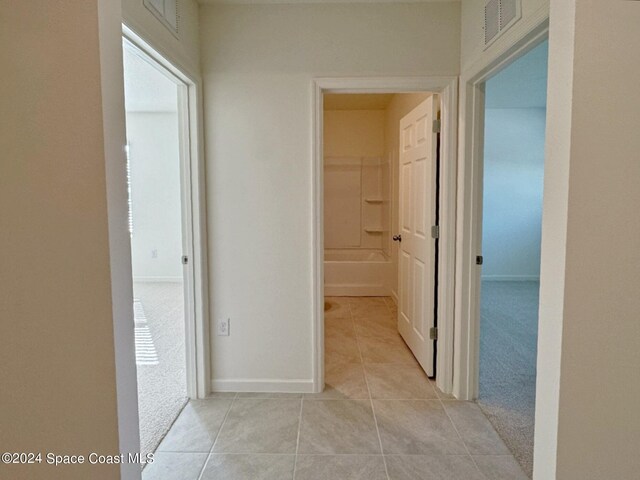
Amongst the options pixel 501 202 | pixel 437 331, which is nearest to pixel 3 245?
pixel 437 331

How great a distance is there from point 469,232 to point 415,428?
1.21 metres

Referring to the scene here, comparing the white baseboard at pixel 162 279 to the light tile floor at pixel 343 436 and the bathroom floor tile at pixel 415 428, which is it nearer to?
the light tile floor at pixel 343 436

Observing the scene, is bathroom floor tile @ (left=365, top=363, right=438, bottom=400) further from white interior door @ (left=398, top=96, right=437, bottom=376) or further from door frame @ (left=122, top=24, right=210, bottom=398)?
door frame @ (left=122, top=24, right=210, bottom=398)

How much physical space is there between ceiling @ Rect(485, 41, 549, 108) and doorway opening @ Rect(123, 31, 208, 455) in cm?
272

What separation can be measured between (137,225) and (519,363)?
538 centimetres

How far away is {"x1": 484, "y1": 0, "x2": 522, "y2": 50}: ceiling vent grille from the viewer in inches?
70.3

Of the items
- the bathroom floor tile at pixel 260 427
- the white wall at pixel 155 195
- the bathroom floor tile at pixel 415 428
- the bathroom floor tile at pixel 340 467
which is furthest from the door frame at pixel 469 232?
the white wall at pixel 155 195

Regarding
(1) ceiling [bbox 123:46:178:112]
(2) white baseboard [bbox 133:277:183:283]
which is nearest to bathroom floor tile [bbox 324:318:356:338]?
(1) ceiling [bbox 123:46:178:112]

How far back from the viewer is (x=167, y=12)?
6.44 ft

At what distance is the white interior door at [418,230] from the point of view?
2674 millimetres

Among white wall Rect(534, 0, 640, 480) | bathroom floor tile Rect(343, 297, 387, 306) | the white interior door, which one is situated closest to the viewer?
white wall Rect(534, 0, 640, 480)

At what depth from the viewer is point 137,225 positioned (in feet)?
19.4

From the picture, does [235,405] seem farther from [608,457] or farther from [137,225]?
[137,225]

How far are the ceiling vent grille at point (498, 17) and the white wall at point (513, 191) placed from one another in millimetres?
3997
